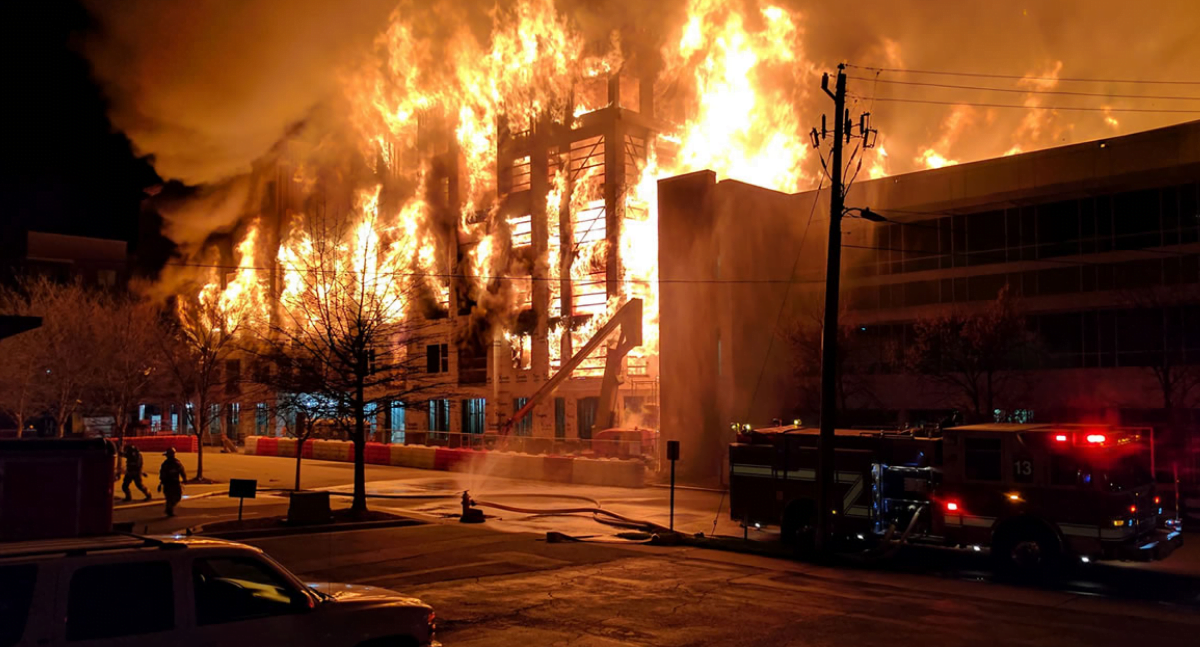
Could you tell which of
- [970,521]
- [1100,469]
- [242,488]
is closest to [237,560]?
[970,521]

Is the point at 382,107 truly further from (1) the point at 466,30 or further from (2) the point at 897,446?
(2) the point at 897,446

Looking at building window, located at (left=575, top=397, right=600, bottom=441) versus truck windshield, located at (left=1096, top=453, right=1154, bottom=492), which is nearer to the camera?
truck windshield, located at (left=1096, top=453, right=1154, bottom=492)

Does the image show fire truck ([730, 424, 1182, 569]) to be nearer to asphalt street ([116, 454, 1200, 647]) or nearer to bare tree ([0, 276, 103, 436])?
asphalt street ([116, 454, 1200, 647])

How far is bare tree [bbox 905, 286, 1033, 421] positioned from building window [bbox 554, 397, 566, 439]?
71.6 ft

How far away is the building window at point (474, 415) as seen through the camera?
54969 mm

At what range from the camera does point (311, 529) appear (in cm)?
1977

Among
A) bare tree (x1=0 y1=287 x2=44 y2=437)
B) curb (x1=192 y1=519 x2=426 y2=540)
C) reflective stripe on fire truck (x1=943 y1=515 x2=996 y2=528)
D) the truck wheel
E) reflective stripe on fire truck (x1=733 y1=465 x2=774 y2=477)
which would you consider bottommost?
curb (x1=192 y1=519 x2=426 y2=540)

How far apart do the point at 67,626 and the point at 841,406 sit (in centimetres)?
3152

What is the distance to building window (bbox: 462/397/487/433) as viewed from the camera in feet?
180

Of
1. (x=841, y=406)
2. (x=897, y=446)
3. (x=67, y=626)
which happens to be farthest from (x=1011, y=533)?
(x=841, y=406)

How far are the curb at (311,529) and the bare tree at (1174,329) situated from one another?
22.1 m

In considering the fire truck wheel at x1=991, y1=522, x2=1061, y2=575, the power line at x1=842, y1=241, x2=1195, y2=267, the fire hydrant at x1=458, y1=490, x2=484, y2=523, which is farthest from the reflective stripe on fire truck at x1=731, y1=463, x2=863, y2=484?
the power line at x1=842, y1=241, x2=1195, y2=267

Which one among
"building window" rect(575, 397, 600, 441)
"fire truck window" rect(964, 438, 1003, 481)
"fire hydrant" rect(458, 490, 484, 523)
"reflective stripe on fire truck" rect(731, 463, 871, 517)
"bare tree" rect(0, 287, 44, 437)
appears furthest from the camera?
"building window" rect(575, 397, 600, 441)

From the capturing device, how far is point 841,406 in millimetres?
34250
